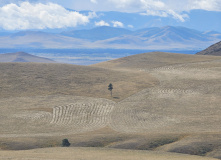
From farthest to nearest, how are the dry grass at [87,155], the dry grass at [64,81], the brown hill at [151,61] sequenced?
the brown hill at [151,61] < the dry grass at [64,81] < the dry grass at [87,155]

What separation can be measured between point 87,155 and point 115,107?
128 ft

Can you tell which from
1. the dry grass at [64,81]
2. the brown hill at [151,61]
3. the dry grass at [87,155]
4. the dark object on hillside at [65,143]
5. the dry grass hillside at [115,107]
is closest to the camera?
the dry grass at [87,155]

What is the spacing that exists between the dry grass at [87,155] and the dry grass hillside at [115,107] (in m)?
2.69

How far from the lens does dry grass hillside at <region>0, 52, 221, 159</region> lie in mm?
50000

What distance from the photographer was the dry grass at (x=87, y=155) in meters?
39.4

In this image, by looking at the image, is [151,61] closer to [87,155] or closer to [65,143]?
[65,143]

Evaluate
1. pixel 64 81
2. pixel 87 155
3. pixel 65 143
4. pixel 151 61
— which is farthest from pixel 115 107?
pixel 151 61

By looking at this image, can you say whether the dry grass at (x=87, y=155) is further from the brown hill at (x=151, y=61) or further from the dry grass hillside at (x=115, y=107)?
the brown hill at (x=151, y=61)

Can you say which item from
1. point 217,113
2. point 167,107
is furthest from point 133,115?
point 217,113

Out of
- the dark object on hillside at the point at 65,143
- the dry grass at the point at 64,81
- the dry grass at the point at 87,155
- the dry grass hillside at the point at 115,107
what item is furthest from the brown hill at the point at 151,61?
the dry grass at the point at 87,155

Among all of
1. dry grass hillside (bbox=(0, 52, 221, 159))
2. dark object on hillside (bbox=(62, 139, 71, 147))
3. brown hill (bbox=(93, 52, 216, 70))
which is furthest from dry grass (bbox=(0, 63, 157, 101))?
dark object on hillside (bbox=(62, 139, 71, 147))

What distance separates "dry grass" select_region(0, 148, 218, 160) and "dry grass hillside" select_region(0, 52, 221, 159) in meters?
2.69

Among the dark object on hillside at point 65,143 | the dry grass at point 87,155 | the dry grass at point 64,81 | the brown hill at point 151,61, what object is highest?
the brown hill at point 151,61

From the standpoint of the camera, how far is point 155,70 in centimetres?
12700
